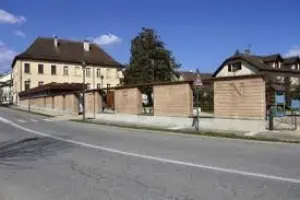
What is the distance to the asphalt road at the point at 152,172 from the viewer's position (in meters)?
7.90

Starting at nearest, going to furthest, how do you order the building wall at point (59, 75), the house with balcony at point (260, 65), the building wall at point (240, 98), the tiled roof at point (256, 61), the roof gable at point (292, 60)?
the building wall at point (240, 98)
the tiled roof at point (256, 61)
the house with balcony at point (260, 65)
the roof gable at point (292, 60)
the building wall at point (59, 75)

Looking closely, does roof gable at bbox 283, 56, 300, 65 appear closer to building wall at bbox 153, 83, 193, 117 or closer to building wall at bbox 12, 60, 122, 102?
building wall at bbox 12, 60, 122, 102

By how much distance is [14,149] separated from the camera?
16.0 metres

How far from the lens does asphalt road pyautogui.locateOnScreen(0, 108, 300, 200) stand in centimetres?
790

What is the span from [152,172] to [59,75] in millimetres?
87380

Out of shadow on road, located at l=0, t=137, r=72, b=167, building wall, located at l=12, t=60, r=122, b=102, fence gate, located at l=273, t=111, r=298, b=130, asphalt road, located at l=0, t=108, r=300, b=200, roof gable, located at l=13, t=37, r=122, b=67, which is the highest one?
roof gable, located at l=13, t=37, r=122, b=67

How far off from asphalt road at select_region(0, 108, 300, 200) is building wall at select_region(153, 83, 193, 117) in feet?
25.9

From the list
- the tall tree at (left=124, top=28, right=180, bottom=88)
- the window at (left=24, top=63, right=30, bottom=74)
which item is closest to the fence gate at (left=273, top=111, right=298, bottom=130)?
the tall tree at (left=124, top=28, right=180, bottom=88)

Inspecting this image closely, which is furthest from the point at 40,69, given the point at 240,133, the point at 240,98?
the point at 240,133

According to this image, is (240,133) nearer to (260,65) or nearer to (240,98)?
(240,98)

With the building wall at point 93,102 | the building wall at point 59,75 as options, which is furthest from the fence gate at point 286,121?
the building wall at point 59,75

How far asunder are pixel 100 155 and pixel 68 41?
91.0m

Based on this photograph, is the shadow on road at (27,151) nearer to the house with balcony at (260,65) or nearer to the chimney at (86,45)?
the house with balcony at (260,65)

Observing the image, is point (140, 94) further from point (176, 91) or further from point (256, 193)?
point (256, 193)
